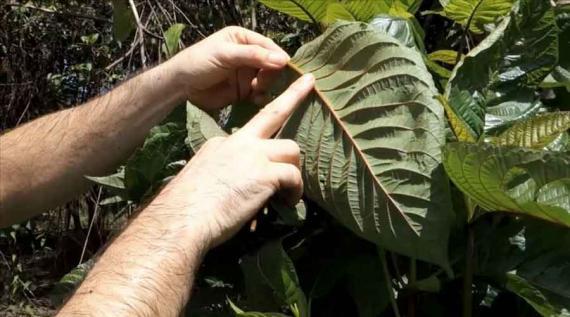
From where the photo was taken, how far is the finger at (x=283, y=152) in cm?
89

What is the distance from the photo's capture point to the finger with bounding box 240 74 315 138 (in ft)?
2.88

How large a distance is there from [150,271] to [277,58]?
0.94 ft

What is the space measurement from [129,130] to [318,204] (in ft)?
1.96

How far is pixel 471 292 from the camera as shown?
31.5 inches

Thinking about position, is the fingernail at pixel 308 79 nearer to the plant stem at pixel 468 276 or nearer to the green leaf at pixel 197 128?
the green leaf at pixel 197 128

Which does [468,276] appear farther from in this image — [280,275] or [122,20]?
Answer: [122,20]

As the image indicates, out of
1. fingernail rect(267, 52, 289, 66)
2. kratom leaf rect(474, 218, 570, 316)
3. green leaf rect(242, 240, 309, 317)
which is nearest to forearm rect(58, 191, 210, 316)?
green leaf rect(242, 240, 309, 317)

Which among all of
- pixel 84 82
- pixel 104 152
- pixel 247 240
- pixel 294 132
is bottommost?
pixel 84 82

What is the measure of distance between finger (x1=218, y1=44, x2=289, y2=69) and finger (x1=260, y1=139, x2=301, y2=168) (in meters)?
0.11

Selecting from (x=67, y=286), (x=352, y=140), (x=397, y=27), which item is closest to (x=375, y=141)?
(x=352, y=140)

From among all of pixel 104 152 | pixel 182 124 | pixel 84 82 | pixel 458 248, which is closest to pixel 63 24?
pixel 84 82

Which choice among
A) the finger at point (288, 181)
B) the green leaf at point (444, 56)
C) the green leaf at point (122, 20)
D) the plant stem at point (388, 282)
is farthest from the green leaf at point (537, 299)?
the green leaf at point (122, 20)

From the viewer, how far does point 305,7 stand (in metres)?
0.95

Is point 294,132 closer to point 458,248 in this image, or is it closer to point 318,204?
point 318,204
